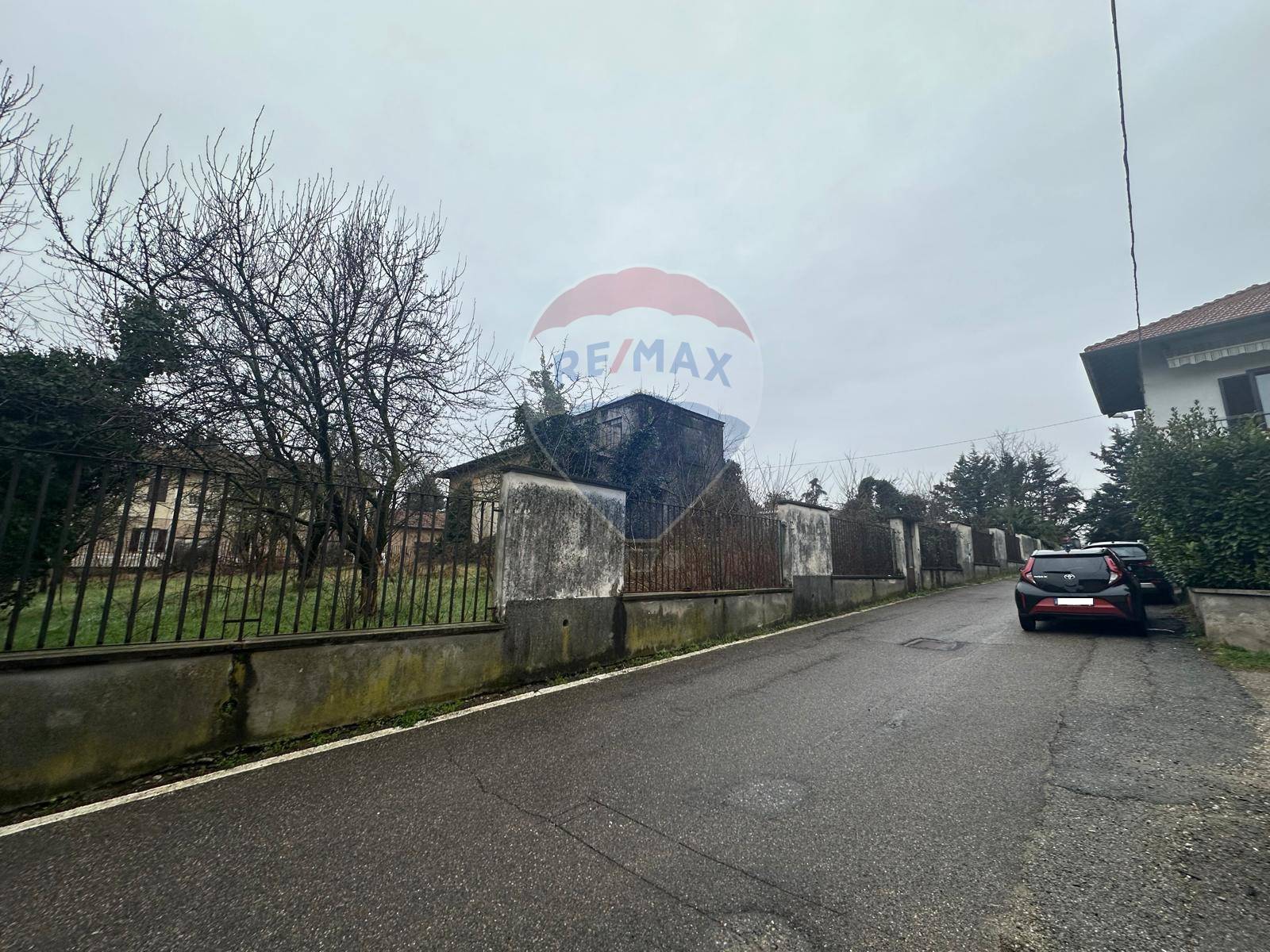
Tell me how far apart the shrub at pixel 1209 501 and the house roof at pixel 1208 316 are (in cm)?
581

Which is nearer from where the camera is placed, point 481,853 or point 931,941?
point 931,941

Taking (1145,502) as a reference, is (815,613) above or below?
below

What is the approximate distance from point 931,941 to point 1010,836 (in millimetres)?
945

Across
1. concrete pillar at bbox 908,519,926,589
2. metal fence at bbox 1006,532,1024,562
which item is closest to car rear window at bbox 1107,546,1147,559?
concrete pillar at bbox 908,519,926,589

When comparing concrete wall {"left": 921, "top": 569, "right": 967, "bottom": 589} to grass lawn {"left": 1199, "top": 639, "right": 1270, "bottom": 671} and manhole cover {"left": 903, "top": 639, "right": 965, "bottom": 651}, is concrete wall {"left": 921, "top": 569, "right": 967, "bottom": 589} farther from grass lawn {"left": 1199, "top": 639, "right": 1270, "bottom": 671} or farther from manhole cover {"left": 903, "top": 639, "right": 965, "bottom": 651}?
grass lawn {"left": 1199, "top": 639, "right": 1270, "bottom": 671}

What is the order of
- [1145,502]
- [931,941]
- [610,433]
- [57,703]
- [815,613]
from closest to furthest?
[931,941] < [57,703] < [1145,502] < [815,613] < [610,433]

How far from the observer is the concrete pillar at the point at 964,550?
19000mm

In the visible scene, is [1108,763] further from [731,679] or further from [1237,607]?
[1237,607]

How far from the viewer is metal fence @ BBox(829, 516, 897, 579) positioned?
1152cm

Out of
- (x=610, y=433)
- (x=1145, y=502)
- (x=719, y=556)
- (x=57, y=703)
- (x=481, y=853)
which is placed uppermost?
(x=610, y=433)

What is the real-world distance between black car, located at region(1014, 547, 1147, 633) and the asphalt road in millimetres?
3536

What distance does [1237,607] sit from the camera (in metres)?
6.19

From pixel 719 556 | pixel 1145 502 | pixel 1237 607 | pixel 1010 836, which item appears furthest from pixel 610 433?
pixel 1010 836

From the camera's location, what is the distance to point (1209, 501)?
22.8 feet
